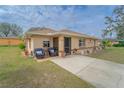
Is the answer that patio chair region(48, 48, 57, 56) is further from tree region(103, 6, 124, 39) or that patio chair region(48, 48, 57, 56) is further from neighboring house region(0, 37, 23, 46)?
neighboring house region(0, 37, 23, 46)

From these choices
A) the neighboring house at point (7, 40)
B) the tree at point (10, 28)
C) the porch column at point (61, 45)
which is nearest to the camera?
the tree at point (10, 28)

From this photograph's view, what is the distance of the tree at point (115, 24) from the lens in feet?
20.8

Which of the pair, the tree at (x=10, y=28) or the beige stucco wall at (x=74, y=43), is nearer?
the tree at (x=10, y=28)

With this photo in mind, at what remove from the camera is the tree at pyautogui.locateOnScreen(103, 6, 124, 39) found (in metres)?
6.33

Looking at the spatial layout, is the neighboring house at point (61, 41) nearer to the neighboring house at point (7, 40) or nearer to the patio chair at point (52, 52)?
the patio chair at point (52, 52)

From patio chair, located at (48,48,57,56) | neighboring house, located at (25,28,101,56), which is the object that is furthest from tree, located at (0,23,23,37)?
patio chair, located at (48,48,57,56)

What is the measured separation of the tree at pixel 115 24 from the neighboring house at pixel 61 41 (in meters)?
1.41

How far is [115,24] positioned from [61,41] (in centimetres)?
348

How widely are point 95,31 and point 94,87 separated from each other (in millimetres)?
3254

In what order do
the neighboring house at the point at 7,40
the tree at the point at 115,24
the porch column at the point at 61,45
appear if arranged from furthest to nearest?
the neighboring house at the point at 7,40 → the porch column at the point at 61,45 → the tree at the point at 115,24

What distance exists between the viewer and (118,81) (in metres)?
4.68

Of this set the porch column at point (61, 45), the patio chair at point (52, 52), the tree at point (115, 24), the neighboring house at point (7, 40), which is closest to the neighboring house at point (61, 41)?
the porch column at point (61, 45)
